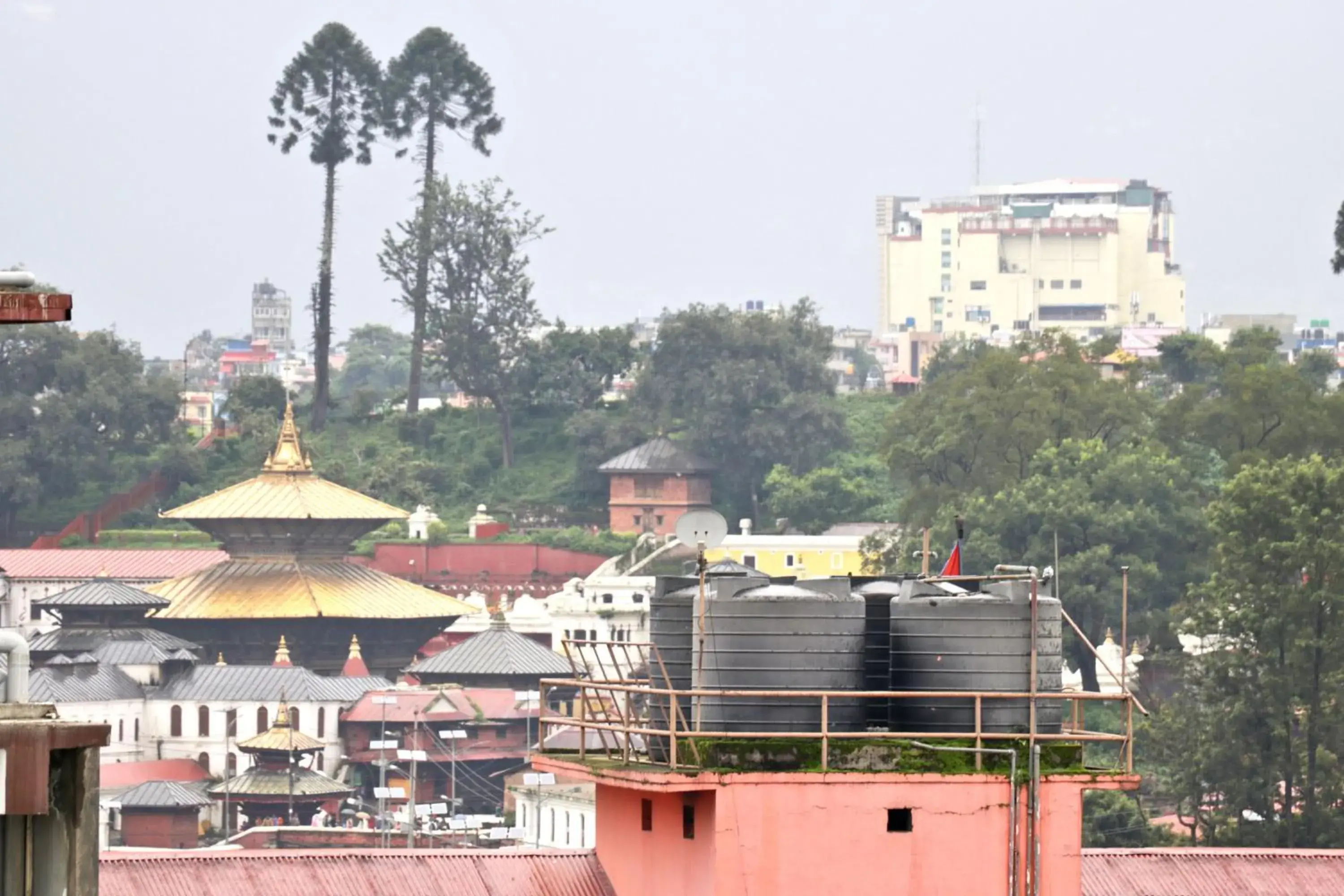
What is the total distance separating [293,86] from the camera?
129m

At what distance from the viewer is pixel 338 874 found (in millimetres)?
17344

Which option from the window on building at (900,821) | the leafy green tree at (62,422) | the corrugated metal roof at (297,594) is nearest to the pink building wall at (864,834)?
the window on building at (900,821)

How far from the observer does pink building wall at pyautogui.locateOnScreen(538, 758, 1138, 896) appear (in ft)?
48.1

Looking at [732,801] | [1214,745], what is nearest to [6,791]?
[732,801]

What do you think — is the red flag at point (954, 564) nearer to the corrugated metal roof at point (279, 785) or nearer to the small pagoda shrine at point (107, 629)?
the corrugated metal roof at point (279, 785)

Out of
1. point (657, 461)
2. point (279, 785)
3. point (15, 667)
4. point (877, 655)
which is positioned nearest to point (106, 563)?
point (657, 461)

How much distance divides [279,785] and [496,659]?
13.6 meters

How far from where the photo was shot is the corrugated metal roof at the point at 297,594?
9306cm

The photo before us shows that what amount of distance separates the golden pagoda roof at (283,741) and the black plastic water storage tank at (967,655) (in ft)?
207

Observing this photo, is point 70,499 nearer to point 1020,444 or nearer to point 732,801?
point 1020,444

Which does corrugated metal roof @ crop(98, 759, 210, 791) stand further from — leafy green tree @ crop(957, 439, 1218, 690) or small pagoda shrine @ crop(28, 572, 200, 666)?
leafy green tree @ crop(957, 439, 1218, 690)

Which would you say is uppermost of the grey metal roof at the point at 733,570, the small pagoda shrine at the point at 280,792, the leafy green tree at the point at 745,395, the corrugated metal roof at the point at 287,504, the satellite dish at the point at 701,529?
the leafy green tree at the point at 745,395

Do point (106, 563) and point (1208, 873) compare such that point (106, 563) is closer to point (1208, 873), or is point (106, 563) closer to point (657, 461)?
point (657, 461)

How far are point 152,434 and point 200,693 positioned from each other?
36.5 m
